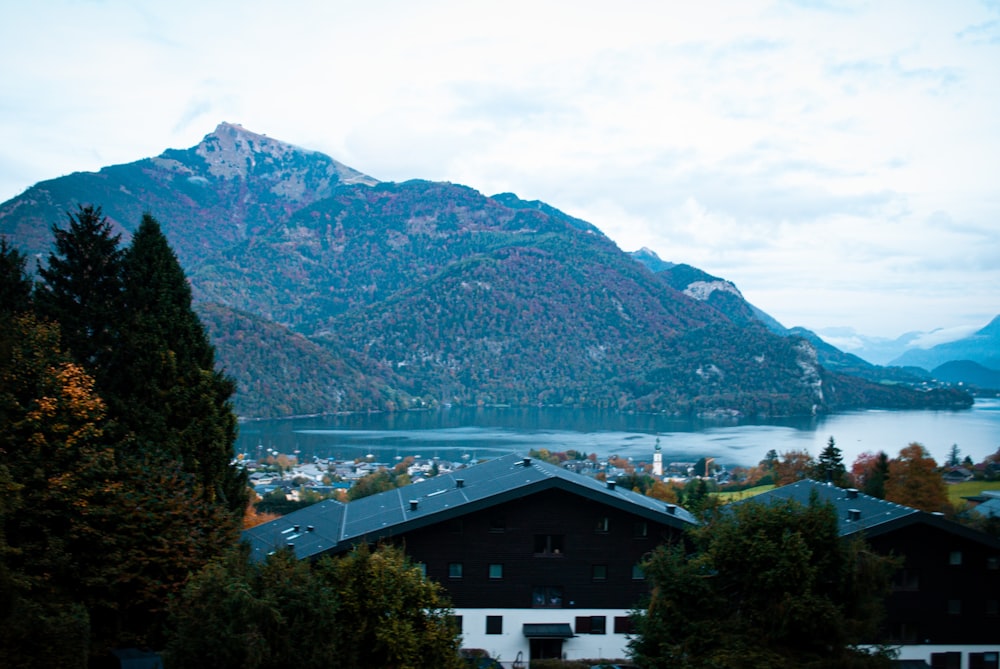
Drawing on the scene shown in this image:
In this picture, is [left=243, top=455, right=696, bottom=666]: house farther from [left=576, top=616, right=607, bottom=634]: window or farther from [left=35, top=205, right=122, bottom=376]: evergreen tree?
[left=35, top=205, right=122, bottom=376]: evergreen tree

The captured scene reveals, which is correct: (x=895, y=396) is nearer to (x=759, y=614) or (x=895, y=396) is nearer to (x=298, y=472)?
(x=298, y=472)

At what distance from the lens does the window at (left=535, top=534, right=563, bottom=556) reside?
1770 centimetres

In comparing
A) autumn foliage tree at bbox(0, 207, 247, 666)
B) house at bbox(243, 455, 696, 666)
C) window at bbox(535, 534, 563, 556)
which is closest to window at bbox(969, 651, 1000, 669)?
house at bbox(243, 455, 696, 666)

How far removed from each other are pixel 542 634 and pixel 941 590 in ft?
29.8

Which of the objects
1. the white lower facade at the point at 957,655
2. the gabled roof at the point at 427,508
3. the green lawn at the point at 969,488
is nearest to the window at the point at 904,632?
the white lower facade at the point at 957,655

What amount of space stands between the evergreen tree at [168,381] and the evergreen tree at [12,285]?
6.82 ft

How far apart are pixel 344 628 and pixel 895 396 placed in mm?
199507

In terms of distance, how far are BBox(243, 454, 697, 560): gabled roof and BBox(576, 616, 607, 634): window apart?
2.55 metres

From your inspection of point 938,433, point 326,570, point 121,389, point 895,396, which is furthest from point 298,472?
point 895,396

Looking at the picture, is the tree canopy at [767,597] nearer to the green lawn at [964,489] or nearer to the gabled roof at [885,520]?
the gabled roof at [885,520]

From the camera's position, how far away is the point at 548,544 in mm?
17719

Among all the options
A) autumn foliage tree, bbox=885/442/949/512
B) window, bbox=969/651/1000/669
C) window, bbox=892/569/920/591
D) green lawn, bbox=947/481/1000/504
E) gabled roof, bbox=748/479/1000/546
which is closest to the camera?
gabled roof, bbox=748/479/1000/546

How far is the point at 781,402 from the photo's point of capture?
16125cm

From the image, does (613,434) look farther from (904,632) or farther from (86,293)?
(86,293)
